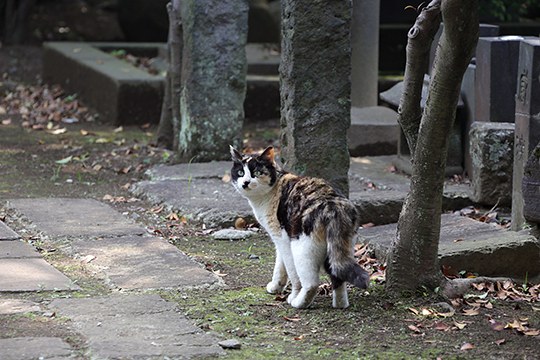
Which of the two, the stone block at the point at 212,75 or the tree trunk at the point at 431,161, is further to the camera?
the stone block at the point at 212,75

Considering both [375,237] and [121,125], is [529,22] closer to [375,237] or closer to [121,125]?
[121,125]

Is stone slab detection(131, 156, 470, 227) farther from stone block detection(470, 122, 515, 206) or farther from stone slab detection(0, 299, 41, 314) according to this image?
stone slab detection(0, 299, 41, 314)

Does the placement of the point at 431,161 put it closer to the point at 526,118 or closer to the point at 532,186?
the point at 532,186

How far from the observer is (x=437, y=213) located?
18.9 feet

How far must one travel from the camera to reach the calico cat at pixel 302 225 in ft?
18.1

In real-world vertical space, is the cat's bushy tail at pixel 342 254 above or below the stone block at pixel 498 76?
below

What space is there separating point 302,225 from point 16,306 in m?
Answer: 1.57

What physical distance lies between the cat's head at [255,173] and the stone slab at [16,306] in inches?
52.7

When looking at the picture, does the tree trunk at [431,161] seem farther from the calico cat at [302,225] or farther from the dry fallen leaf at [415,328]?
the dry fallen leaf at [415,328]

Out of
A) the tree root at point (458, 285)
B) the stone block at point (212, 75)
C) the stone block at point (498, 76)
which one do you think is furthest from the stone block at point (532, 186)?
the stone block at point (212, 75)

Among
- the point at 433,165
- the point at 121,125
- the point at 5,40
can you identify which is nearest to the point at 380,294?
the point at 433,165

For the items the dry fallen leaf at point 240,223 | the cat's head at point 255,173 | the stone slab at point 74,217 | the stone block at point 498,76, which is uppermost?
the stone block at point 498,76

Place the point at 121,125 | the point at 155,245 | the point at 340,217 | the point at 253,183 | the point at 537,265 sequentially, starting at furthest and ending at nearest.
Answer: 1. the point at 121,125
2. the point at 155,245
3. the point at 537,265
4. the point at 253,183
5. the point at 340,217

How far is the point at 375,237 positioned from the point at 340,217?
1.55 m
